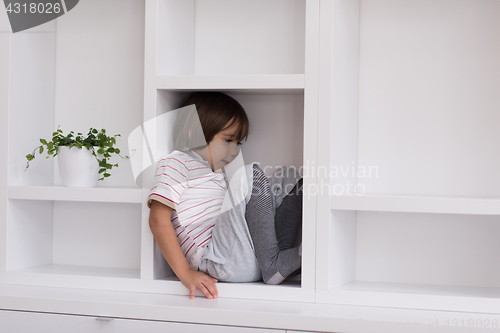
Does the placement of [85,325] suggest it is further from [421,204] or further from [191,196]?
[421,204]

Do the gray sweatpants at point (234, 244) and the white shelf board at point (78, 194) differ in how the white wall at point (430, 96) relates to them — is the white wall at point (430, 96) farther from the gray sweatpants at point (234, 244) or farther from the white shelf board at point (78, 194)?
the white shelf board at point (78, 194)

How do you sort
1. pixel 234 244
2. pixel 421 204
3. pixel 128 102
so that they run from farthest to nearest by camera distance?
pixel 128 102
pixel 234 244
pixel 421 204

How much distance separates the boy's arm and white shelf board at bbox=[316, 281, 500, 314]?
30 centimetres

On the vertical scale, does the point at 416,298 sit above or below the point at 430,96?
below

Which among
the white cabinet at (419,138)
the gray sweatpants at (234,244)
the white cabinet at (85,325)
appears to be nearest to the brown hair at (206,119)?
the gray sweatpants at (234,244)

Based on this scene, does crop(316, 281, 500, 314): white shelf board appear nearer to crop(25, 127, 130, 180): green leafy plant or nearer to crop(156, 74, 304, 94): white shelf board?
crop(156, 74, 304, 94): white shelf board

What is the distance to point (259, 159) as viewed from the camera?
4.61 feet

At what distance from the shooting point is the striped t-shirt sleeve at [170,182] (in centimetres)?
119

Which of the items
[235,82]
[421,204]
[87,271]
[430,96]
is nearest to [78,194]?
[87,271]

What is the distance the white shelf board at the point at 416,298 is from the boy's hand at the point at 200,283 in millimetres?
258

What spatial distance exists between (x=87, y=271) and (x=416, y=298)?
0.91 m

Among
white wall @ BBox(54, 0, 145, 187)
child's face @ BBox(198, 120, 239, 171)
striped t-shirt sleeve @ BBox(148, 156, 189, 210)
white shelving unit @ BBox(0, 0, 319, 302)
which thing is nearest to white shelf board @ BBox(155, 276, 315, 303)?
white shelving unit @ BBox(0, 0, 319, 302)

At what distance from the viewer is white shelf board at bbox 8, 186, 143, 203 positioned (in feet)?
4.07

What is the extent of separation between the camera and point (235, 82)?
1196 mm
